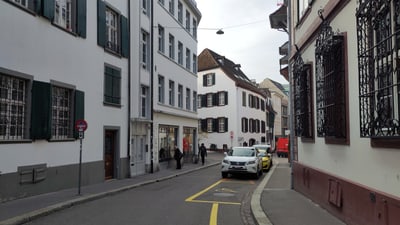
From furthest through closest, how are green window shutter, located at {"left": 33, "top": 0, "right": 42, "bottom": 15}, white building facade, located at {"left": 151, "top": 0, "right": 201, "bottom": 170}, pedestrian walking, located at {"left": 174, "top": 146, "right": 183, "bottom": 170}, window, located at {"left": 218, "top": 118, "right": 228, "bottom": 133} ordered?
window, located at {"left": 218, "top": 118, "right": 228, "bottom": 133} < pedestrian walking, located at {"left": 174, "top": 146, "right": 183, "bottom": 170} < white building facade, located at {"left": 151, "top": 0, "right": 201, "bottom": 170} < green window shutter, located at {"left": 33, "top": 0, "right": 42, "bottom": 15}

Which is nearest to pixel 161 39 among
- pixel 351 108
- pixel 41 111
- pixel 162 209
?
pixel 41 111

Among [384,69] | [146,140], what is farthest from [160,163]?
[384,69]

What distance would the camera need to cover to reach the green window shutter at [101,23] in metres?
17.8

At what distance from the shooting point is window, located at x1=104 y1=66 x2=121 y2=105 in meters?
18.5

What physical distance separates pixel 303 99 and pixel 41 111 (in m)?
8.17

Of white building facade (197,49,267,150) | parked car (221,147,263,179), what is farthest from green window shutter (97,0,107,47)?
white building facade (197,49,267,150)

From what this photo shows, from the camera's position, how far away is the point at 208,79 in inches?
2245

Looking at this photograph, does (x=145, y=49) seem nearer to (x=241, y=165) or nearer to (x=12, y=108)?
(x=241, y=165)

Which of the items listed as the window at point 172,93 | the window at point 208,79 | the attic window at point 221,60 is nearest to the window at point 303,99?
the window at point 172,93

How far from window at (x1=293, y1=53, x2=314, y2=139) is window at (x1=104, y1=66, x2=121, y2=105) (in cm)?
857

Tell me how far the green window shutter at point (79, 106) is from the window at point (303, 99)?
7911 millimetres

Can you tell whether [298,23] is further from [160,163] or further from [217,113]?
[217,113]

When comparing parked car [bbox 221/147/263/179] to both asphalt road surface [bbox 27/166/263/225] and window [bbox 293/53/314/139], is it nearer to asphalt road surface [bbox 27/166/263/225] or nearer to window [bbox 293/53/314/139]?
asphalt road surface [bbox 27/166/263/225]

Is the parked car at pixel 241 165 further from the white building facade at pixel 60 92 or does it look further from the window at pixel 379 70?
the window at pixel 379 70
